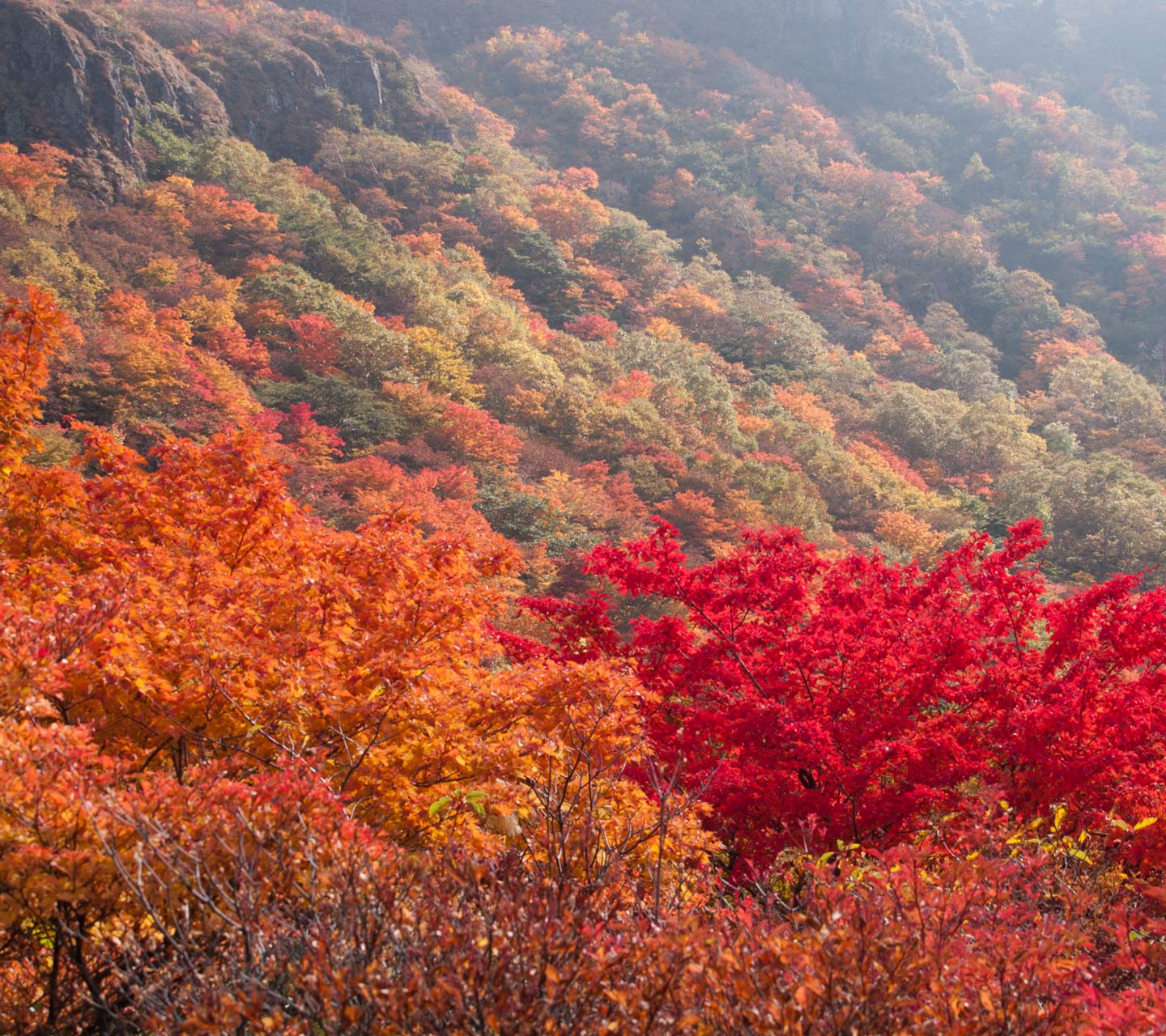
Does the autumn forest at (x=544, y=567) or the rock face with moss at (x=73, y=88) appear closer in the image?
the autumn forest at (x=544, y=567)

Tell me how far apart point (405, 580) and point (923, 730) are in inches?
155

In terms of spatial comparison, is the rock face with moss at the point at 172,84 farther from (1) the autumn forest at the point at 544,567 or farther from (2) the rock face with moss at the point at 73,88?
(1) the autumn forest at the point at 544,567

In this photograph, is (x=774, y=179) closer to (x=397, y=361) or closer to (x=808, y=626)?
(x=397, y=361)

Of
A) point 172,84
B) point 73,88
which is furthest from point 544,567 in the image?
point 172,84

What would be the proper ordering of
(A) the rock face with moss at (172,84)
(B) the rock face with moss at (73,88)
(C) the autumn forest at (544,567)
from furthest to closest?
(A) the rock face with moss at (172,84), (B) the rock face with moss at (73,88), (C) the autumn forest at (544,567)

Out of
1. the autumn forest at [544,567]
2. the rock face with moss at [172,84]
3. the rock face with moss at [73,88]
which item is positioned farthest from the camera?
the rock face with moss at [172,84]

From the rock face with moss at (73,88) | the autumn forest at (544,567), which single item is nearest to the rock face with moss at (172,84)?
the rock face with moss at (73,88)

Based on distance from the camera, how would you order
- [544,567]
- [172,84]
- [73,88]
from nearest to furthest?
[544,567] < [73,88] < [172,84]

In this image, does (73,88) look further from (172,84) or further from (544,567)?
(544,567)

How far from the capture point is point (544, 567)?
1783 centimetres

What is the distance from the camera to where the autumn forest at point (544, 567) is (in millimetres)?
2471

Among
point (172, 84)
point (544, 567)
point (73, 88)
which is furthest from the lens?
point (172, 84)

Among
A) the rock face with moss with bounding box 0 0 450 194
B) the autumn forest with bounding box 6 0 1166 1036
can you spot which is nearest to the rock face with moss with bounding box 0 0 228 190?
the rock face with moss with bounding box 0 0 450 194

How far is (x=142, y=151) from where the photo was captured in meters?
32.7
